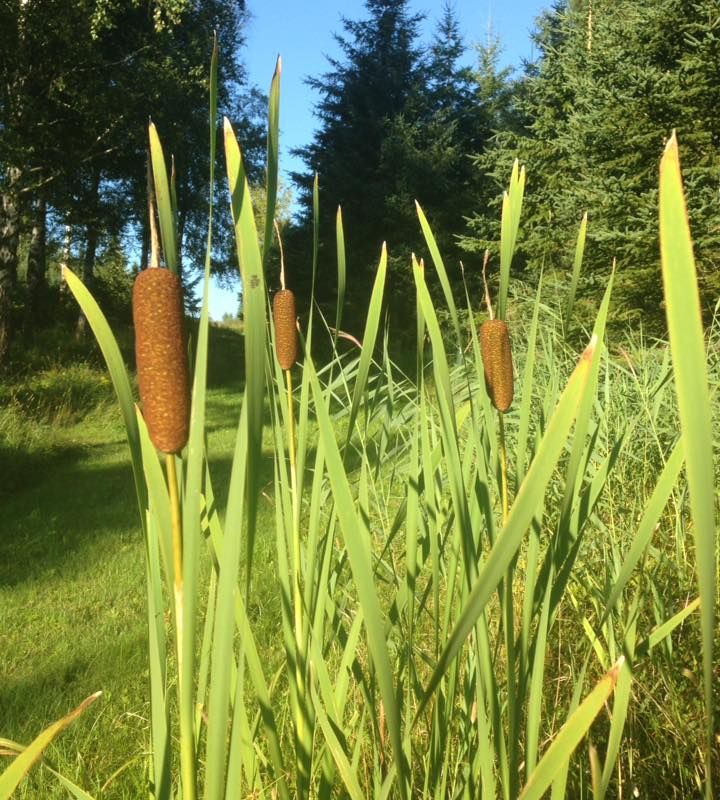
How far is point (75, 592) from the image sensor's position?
315 cm

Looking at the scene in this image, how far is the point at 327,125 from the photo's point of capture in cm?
1457

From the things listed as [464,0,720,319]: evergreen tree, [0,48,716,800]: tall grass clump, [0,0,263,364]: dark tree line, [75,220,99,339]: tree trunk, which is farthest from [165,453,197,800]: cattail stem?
[75,220,99,339]: tree trunk

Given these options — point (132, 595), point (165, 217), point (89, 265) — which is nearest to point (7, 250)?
point (89, 265)

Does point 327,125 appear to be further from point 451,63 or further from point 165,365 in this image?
point 165,365

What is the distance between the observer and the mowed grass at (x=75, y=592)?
1634mm

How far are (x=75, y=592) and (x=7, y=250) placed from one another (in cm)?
714

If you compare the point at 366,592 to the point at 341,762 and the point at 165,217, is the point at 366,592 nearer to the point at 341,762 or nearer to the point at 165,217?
the point at 165,217

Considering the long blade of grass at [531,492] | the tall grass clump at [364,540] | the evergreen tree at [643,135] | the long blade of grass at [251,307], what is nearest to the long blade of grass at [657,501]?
the tall grass clump at [364,540]

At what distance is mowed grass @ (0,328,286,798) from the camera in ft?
5.36

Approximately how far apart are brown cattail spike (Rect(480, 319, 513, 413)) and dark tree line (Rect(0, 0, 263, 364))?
6.26 meters

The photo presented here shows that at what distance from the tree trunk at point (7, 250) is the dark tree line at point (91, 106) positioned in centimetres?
1

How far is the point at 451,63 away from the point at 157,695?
Answer: 16.3 m

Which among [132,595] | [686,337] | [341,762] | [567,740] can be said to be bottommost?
[132,595]

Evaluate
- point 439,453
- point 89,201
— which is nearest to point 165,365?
point 439,453
